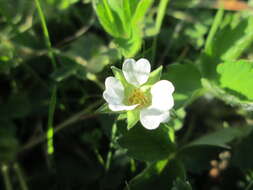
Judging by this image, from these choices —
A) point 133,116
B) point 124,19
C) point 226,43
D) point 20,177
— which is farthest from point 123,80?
point 20,177

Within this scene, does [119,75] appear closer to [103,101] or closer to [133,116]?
[133,116]

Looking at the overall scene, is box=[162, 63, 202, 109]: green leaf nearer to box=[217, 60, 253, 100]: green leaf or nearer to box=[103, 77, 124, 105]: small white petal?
box=[217, 60, 253, 100]: green leaf

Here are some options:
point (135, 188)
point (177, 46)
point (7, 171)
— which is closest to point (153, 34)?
point (177, 46)

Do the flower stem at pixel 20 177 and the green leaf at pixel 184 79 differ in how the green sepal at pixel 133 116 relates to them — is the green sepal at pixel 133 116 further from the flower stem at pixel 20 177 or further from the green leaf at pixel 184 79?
the flower stem at pixel 20 177

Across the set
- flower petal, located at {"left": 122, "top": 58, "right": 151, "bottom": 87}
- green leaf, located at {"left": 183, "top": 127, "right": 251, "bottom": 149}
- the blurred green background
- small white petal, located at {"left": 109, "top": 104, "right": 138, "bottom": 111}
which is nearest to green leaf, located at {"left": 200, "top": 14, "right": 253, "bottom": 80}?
the blurred green background

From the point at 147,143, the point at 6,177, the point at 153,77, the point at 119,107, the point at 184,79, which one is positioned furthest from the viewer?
the point at 6,177
